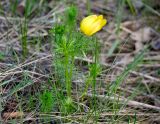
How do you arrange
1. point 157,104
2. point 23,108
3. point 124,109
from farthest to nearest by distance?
point 157,104 < point 124,109 < point 23,108

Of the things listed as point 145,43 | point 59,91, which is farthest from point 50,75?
point 145,43

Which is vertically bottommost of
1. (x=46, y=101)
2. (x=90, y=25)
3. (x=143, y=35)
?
(x=46, y=101)

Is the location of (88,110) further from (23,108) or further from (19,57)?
(19,57)

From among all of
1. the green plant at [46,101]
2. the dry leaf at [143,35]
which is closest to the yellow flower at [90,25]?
the green plant at [46,101]

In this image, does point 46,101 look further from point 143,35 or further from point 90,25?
point 143,35

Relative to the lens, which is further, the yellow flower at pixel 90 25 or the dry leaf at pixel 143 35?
the dry leaf at pixel 143 35

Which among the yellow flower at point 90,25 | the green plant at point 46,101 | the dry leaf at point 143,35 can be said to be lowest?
the green plant at point 46,101

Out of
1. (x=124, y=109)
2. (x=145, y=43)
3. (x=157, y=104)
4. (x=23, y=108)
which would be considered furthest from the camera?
(x=145, y=43)

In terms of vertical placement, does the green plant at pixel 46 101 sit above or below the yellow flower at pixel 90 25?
below

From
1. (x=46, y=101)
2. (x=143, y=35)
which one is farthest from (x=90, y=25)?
(x=143, y=35)

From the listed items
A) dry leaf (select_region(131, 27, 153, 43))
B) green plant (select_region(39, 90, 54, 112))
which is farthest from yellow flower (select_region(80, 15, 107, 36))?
dry leaf (select_region(131, 27, 153, 43))

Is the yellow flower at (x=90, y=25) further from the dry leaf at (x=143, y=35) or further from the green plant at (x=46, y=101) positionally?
the dry leaf at (x=143, y=35)
